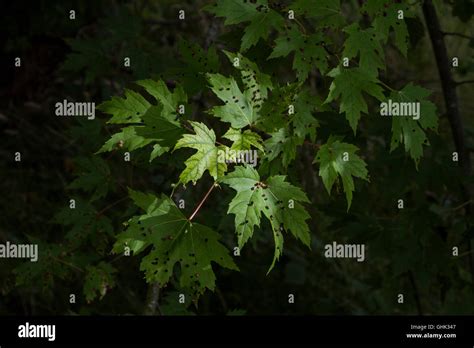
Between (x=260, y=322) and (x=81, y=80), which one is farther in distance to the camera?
(x=81, y=80)

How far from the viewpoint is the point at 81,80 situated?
15.4 ft

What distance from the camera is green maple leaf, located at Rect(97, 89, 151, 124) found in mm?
2057

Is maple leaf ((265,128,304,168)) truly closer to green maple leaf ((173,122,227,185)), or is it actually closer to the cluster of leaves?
the cluster of leaves

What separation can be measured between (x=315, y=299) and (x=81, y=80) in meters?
2.00

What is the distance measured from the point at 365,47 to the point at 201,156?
0.58 metres

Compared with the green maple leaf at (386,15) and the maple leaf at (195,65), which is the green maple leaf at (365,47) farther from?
the maple leaf at (195,65)

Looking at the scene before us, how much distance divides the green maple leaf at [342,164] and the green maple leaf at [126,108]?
51 cm

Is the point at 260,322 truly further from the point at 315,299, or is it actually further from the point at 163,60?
the point at 315,299

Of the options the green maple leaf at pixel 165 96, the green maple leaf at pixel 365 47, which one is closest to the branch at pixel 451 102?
the green maple leaf at pixel 365 47

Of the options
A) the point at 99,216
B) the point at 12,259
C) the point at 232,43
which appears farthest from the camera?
the point at 12,259

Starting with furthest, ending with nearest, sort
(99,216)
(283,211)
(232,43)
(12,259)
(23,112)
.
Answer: (23,112) < (12,259) < (99,216) < (232,43) < (283,211)

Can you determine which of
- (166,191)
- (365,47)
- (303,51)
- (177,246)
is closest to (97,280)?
(177,246)

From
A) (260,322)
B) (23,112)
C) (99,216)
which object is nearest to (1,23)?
(23,112)

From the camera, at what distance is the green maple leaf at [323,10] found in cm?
206
